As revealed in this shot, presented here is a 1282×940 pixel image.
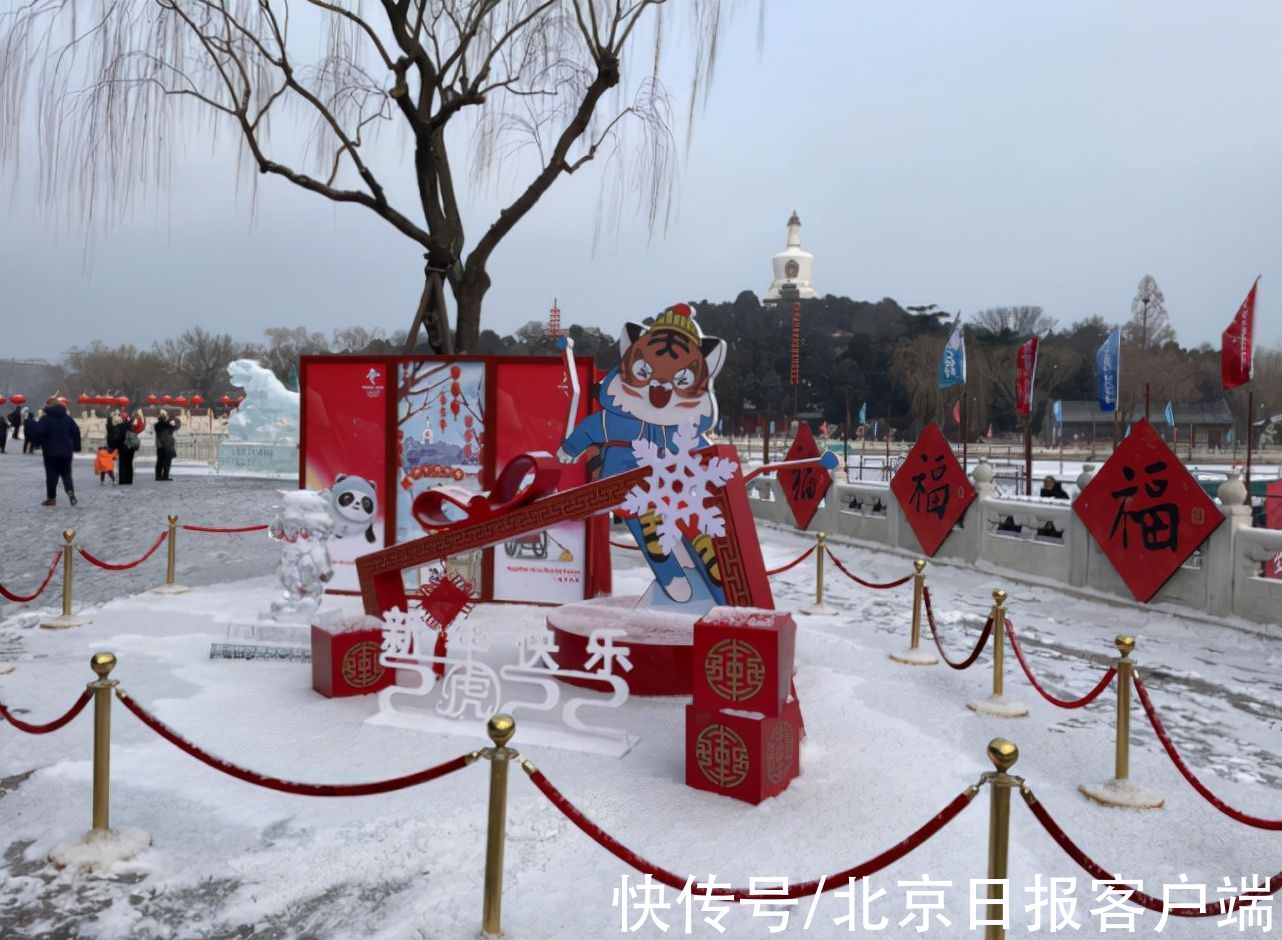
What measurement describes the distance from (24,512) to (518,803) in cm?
1314

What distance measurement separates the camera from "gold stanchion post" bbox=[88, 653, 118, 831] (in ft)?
11.9

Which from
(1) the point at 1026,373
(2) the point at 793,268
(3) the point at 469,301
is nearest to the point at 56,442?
(3) the point at 469,301

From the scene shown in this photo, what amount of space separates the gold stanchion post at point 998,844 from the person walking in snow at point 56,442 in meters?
14.4

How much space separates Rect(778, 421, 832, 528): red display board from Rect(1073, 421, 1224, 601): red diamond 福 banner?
4885 mm

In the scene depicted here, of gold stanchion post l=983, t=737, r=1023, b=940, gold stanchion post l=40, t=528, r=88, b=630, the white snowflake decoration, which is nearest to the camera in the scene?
gold stanchion post l=983, t=737, r=1023, b=940

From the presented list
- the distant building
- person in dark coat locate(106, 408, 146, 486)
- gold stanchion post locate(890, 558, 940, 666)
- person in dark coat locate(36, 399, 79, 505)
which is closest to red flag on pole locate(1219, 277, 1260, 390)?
gold stanchion post locate(890, 558, 940, 666)

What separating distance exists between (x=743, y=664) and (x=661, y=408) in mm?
2504

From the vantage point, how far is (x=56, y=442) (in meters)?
14.1

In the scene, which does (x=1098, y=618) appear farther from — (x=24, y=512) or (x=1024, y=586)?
(x=24, y=512)

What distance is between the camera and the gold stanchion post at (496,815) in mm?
2994

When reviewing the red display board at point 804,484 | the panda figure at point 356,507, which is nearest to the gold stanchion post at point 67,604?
the panda figure at point 356,507

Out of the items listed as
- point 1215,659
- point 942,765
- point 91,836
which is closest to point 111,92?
point 91,836

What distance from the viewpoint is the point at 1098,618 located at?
8.70m

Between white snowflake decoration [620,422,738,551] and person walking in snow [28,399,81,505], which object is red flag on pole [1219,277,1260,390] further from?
Answer: person walking in snow [28,399,81,505]
